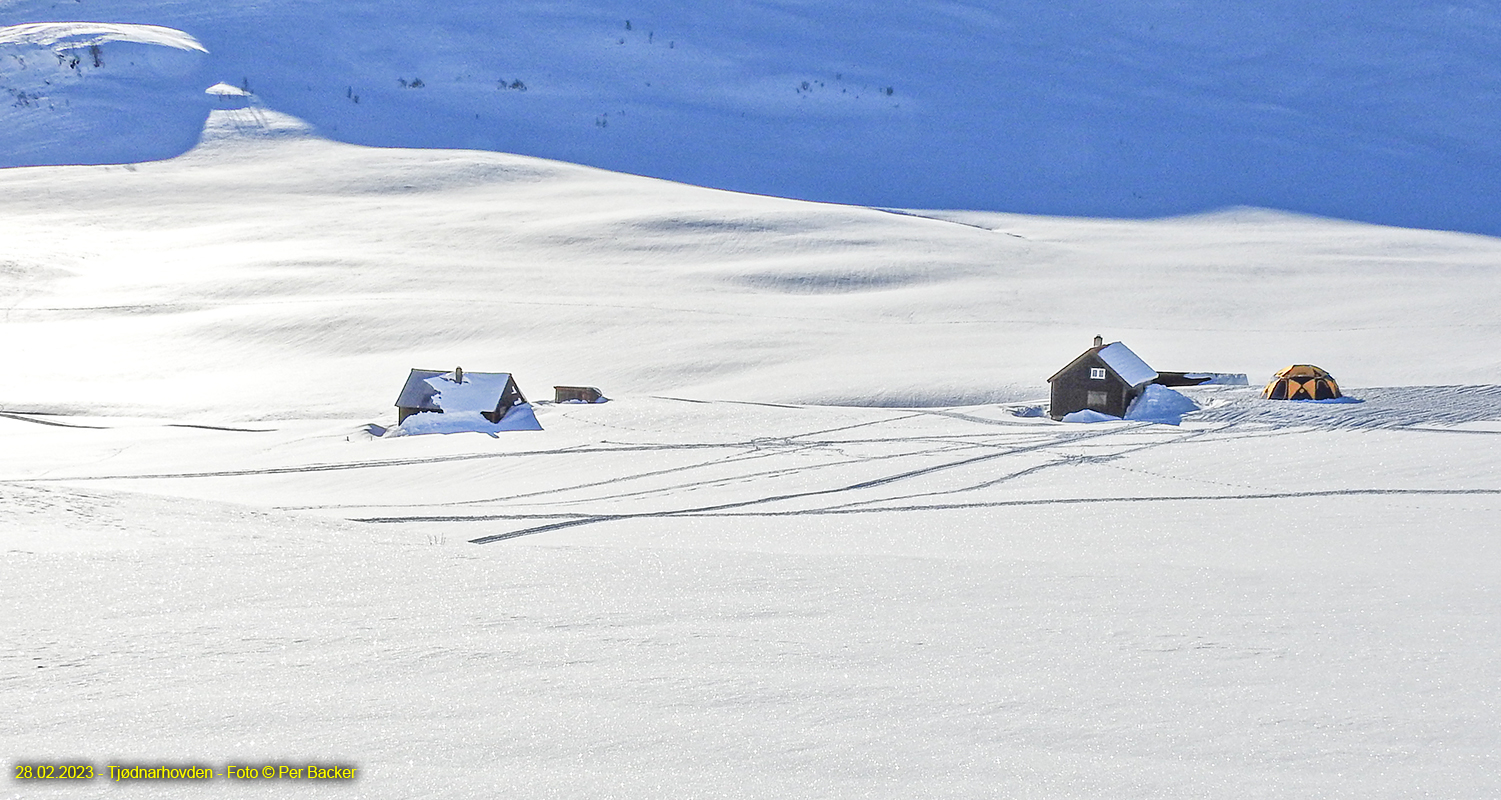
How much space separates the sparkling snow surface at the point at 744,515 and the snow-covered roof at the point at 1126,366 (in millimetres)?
1318

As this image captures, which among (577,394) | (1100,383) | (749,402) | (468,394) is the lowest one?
(749,402)

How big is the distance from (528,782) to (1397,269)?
4494cm

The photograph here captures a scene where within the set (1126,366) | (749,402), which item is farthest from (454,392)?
(1126,366)

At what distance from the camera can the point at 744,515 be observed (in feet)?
47.4

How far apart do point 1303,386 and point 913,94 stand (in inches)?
1877

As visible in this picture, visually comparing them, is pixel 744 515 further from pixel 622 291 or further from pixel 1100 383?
pixel 622 291

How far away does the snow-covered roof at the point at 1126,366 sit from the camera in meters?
24.4

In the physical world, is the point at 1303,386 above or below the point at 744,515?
above

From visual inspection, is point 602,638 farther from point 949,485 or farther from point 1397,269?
point 1397,269

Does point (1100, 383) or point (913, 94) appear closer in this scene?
point (1100, 383)

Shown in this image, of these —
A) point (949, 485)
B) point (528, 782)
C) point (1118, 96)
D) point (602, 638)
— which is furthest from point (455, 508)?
point (1118, 96)

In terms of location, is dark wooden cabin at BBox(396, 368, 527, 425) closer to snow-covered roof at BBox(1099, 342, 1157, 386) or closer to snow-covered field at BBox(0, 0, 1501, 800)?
snow-covered field at BBox(0, 0, 1501, 800)

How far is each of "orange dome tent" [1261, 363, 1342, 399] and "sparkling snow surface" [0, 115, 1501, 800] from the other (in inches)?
21.7

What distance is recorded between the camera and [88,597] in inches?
197
